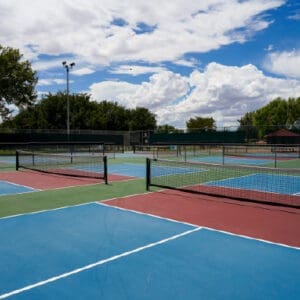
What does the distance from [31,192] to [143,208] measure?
4250 millimetres

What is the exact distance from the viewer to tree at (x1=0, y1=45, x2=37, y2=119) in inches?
1610

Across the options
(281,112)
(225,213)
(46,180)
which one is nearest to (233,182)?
(225,213)

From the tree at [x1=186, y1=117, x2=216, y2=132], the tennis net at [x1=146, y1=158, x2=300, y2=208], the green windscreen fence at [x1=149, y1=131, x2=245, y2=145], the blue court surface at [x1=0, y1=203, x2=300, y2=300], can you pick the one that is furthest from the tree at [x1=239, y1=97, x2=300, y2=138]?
the blue court surface at [x1=0, y1=203, x2=300, y2=300]

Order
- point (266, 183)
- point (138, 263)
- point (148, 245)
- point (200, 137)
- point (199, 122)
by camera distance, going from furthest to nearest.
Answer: point (199, 122)
point (200, 137)
point (266, 183)
point (148, 245)
point (138, 263)

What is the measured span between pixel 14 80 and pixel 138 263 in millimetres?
39803

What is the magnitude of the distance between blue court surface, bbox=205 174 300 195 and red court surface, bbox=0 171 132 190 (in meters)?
4.15

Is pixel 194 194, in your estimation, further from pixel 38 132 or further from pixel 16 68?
pixel 16 68

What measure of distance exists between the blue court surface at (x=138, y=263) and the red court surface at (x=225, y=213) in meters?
0.54

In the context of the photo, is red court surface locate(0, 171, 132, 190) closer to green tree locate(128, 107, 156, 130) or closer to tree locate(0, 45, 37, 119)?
tree locate(0, 45, 37, 119)

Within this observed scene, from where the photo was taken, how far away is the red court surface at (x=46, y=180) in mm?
13427

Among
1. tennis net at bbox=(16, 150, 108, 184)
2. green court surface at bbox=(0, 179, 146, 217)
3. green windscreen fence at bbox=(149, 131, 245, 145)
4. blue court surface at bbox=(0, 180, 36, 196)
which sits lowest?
green court surface at bbox=(0, 179, 146, 217)

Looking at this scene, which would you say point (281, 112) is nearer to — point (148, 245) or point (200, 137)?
point (200, 137)

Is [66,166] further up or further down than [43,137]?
further down

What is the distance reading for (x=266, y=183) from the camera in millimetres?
13844
